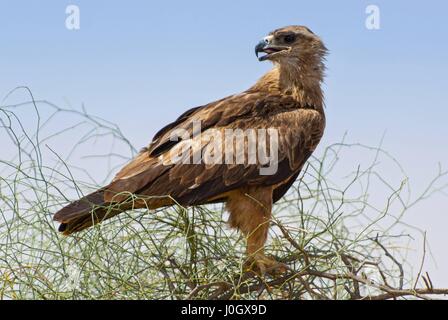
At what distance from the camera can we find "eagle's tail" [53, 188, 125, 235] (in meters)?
5.42

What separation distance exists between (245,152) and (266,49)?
114 centimetres

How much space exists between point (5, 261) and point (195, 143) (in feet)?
6.38

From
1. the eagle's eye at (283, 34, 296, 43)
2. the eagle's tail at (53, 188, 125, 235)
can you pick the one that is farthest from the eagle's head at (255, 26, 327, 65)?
the eagle's tail at (53, 188, 125, 235)

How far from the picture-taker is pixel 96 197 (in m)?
5.66

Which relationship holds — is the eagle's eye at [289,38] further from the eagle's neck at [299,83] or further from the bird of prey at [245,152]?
the eagle's neck at [299,83]

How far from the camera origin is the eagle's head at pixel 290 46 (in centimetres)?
707

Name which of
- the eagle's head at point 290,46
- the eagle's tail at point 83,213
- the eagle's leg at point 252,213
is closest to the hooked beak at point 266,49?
the eagle's head at point 290,46

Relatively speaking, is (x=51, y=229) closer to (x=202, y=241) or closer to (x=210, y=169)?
(x=202, y=241)

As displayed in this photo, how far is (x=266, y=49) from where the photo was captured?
7.06m

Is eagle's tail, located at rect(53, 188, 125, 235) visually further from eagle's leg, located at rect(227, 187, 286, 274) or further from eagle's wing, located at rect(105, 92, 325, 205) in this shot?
eagle's leg, located at rect(227, 187, 286, 274)

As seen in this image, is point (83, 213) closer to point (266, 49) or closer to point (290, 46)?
point (266, 49)

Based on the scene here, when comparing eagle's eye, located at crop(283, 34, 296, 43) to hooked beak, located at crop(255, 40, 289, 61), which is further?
eagle's eye, located at crop(283, 34, 296, 43)

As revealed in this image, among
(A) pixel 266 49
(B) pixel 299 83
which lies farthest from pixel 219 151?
(A) pixel 266 49
